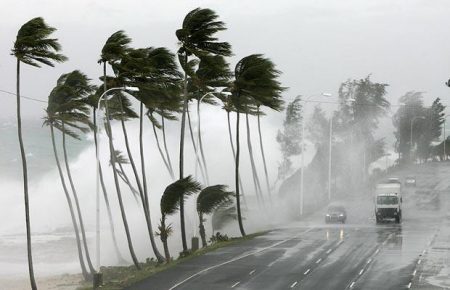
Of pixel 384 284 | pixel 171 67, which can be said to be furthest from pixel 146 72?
pixel 384 284

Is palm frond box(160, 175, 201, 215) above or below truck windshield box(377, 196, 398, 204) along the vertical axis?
above

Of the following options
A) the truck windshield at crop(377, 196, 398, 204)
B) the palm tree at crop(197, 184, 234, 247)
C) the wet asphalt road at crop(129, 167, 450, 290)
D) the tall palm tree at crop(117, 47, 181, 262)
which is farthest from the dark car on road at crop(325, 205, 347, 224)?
the tall palm tree at crop(117, 47, 181, 262)

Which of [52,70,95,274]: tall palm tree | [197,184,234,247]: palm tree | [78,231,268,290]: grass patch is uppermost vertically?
[52,70,95,274]: tall palm tree

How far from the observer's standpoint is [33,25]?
131 ft

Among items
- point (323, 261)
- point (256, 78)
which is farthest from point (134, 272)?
point (256, 78)

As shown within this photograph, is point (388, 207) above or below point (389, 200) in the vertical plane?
below

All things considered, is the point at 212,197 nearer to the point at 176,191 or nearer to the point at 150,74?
the point at 176,191

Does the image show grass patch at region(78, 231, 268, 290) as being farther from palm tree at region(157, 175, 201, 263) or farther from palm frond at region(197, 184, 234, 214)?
palm tree at region(157, 175, 201, 263)

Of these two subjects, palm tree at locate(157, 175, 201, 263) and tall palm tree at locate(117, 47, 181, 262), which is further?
tall palm tree at locate(117, 47, 181, 262)

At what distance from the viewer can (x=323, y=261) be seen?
46.8m

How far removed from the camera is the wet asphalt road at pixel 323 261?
39500 millimetres

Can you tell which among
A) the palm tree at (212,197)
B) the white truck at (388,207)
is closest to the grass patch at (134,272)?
the palm tree at (212,197)

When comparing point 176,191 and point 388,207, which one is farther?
point 388,207

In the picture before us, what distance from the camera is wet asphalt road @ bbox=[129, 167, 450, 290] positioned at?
39500 millimetres
